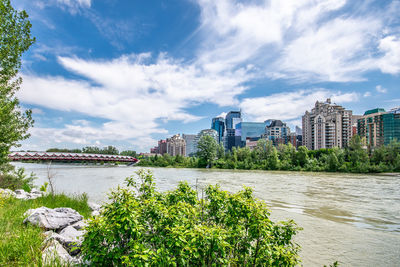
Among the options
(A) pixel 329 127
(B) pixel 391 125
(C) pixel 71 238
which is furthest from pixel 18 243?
(B) pixel 391 125

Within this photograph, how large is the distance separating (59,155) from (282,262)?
8305 centimetres

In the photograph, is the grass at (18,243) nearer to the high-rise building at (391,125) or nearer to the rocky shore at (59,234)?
the rocky shore at (59,234)

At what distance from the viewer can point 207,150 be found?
7781 cm

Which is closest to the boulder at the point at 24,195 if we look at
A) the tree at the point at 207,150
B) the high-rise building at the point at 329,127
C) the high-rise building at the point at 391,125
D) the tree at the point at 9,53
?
the tree at the point at 9,53

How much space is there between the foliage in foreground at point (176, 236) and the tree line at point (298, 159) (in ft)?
189

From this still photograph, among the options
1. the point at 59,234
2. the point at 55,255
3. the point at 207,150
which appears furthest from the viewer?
the point at 207,150

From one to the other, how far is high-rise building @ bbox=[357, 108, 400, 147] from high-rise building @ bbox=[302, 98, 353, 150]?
23.4 ft

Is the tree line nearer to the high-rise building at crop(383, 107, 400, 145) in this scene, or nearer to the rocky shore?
the high-rise building at crop(383, 107, 400, 145)

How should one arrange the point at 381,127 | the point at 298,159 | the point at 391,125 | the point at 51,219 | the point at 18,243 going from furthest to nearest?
the point at 381,127
the point at 391,125
the point at 298,159
the point at 51,219
the point at 18,243

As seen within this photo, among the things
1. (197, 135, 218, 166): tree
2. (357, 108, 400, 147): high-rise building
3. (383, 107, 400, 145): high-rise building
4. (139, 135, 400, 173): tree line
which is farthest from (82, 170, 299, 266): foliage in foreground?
(383, 107, 400, 145): high-rise building

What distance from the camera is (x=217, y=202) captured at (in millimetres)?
4668

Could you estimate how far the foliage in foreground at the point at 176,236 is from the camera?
3008 mm

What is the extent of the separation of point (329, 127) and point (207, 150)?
7177cm

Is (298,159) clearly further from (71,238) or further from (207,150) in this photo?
(71,238)
